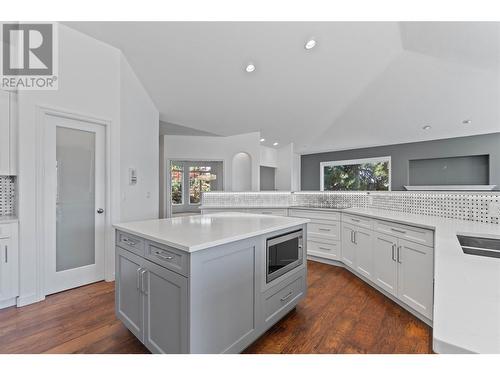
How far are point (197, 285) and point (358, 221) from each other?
2.34m

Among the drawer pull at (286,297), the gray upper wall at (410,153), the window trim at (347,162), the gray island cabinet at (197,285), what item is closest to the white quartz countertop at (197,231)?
the gray island cabinet at (197,285)

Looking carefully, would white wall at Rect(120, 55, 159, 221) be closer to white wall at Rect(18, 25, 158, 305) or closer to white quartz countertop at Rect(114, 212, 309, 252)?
white wall at Rect(18, 25, 158, 305)

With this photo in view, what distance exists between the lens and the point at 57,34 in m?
2.45

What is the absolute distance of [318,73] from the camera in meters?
3.82

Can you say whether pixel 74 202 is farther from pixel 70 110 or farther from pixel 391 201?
pixel 391 201

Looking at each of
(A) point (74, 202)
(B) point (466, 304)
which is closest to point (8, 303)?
(A) point (74, 202)

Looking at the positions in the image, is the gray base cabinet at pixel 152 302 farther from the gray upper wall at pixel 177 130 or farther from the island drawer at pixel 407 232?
the gray upper wall at pixel 177 130

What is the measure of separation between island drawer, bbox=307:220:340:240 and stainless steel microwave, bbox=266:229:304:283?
1424 mm

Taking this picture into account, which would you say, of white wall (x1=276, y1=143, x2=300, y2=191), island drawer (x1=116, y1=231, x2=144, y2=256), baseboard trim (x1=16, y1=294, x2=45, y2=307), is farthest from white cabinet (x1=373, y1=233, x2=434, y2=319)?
white wall (x1=276, y1=143, x2=300, y2=191)

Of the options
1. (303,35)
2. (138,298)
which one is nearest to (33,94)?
(138,298)

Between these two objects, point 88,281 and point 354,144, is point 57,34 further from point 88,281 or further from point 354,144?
point 354,144

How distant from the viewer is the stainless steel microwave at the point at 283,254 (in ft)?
5.88

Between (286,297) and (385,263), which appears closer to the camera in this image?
(286,297)

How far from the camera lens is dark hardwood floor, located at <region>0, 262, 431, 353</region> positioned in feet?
5.59
